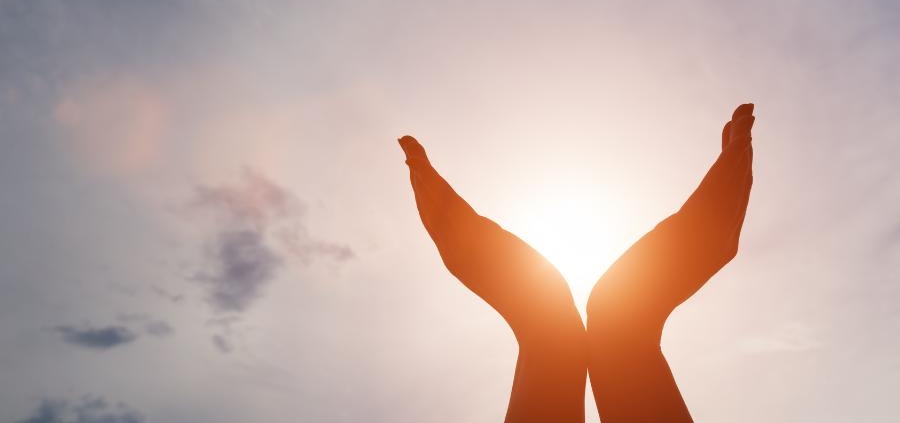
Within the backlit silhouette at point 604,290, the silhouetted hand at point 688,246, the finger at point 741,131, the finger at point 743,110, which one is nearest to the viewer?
the backlit silhouette at point 604,290

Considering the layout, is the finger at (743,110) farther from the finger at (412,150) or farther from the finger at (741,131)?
the finger at (412,150)

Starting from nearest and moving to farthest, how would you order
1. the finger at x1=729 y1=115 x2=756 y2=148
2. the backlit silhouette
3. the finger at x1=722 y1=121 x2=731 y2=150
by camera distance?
1. the backlit silhouette
2. the finger at x1=729 y1=115 x2=756 y2=148
3. the finger at x1=722 y1=121 x2=731 y2=150

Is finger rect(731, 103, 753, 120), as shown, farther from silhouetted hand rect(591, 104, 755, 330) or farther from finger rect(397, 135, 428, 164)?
finger rect(397, 135, 428, 164)

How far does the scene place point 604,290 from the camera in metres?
5.54

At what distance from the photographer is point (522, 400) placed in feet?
16.6

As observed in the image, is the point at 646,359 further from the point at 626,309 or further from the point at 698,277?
the point at 698,277

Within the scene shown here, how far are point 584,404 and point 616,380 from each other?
40cm

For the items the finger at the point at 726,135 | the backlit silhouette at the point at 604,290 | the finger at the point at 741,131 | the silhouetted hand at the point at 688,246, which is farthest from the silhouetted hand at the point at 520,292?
the finger at the point at 726,135

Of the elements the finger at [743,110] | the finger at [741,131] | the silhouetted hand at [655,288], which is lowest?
the silhouetted hand at [655,288]

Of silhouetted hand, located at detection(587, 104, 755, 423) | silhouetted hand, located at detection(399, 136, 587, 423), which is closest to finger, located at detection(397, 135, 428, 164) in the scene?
silhouetted hand, located at detection(399, 136, 587, 423)

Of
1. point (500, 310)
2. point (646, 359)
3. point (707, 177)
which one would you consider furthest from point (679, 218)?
point (500, 310)

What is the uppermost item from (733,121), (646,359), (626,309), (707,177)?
(733,121)

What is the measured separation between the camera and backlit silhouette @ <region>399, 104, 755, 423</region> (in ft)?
16.8

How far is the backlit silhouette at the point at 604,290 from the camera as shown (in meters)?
5.12
